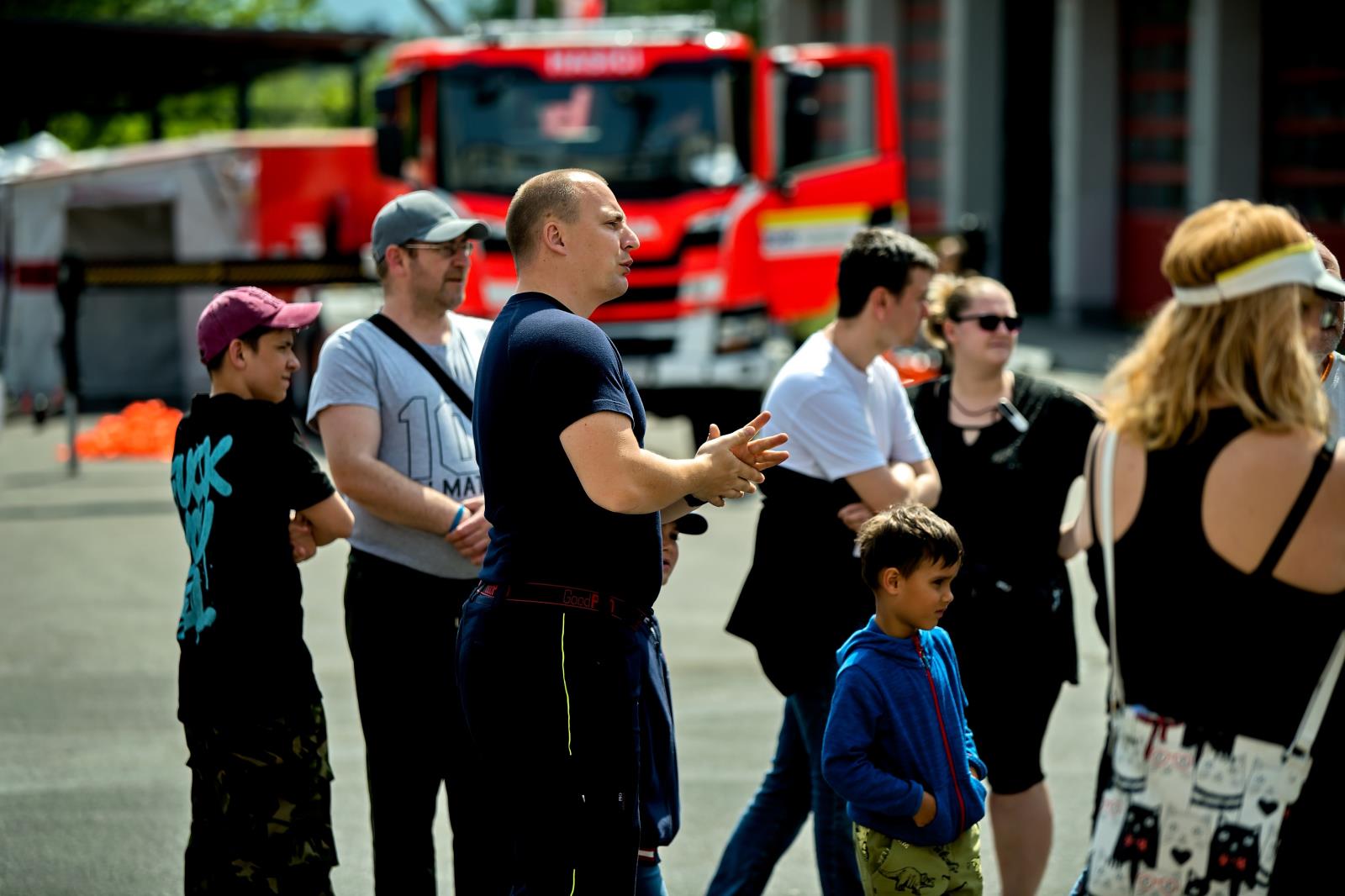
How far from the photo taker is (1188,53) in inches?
864

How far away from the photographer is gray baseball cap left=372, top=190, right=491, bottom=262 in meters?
4.66

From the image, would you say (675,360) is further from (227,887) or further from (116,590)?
(227,887)

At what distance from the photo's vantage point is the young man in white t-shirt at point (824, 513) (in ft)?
14.8

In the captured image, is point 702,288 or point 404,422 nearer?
point 404,422

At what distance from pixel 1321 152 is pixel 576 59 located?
32.7 feet

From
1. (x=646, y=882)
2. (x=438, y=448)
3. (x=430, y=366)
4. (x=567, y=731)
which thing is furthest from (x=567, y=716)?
(x=430, y=366)

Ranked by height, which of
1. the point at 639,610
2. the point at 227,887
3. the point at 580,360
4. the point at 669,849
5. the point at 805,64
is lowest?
the point at 669,849

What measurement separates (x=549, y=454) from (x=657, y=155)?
999 centimetres

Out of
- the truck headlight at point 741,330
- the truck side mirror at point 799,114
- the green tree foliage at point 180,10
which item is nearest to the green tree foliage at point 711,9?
the green tree foliage at point 180,10

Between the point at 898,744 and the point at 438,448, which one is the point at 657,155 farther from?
the point at 898,744

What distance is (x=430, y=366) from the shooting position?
4.66 meters

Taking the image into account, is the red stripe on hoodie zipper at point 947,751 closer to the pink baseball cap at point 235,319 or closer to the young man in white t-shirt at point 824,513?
the young man in white t-shirt at point 824,513

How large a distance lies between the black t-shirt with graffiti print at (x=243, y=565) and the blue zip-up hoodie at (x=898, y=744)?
130cm

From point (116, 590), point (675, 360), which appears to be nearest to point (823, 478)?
point (116, 590)
